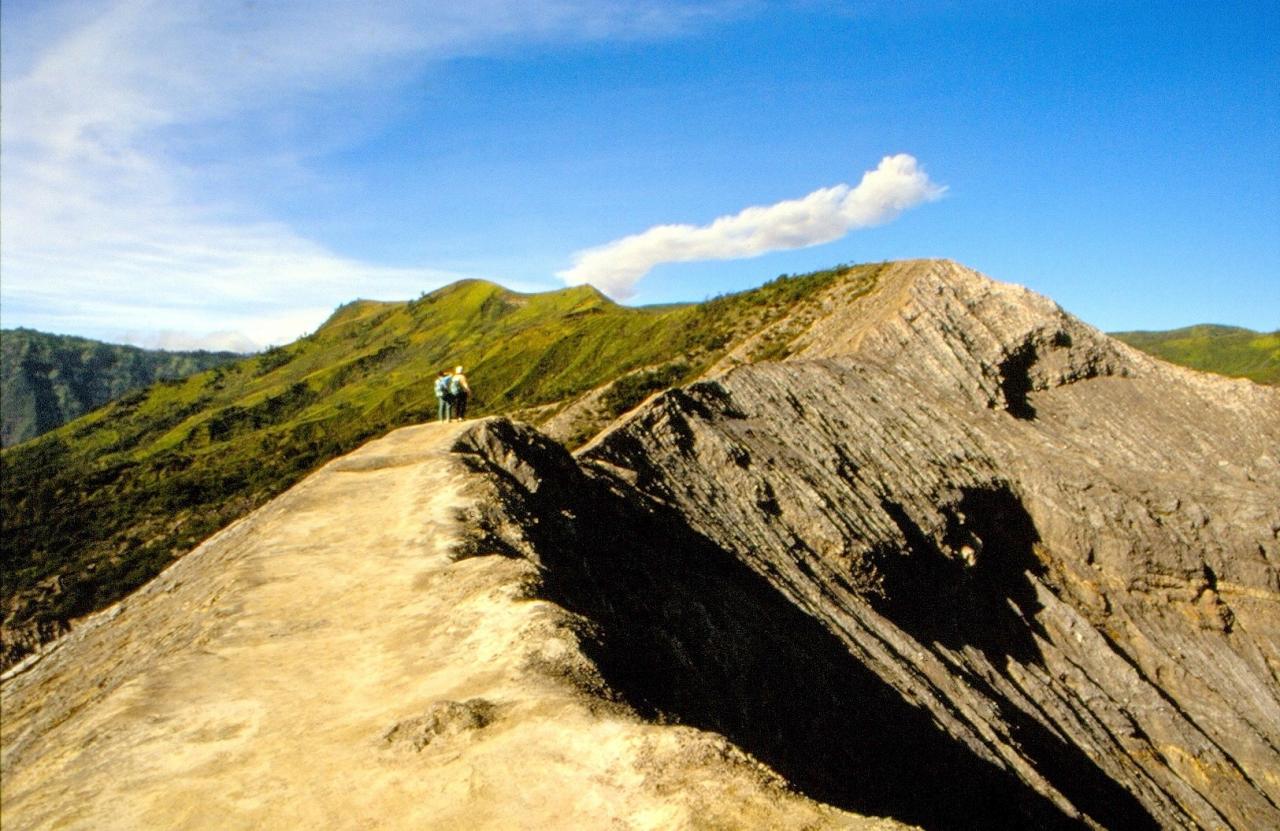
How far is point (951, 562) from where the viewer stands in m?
28.6

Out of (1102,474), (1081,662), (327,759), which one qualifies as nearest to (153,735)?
(327,759)

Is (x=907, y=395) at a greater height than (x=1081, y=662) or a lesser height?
greater

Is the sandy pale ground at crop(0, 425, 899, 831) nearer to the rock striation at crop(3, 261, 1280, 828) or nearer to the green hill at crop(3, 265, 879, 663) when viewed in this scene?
the rock striation at crop(3, 261, 1280, 828)

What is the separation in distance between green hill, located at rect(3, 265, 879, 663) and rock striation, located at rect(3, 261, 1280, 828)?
13.6m

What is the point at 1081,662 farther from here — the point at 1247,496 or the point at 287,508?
the point at 287,508

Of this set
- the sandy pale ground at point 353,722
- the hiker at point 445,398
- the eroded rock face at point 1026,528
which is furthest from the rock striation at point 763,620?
the hiker at point 445,398

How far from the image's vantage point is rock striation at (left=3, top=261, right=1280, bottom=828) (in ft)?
21.3

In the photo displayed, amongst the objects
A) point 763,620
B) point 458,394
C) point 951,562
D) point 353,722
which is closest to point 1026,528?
point 951,562

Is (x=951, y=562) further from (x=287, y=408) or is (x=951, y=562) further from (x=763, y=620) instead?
(x=287, y=408)

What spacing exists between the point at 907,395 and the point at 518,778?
3347 centimetres

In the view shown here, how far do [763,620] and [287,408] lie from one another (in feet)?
441

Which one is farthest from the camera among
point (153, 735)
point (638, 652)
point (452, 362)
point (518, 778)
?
point (452, 362)

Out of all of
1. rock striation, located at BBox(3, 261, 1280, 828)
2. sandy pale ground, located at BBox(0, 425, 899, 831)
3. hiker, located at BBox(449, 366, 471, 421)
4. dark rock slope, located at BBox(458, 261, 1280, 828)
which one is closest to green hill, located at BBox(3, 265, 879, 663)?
dark rock slope, located at BBox(458, 261, 1280, 828)

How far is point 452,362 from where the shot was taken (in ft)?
398
